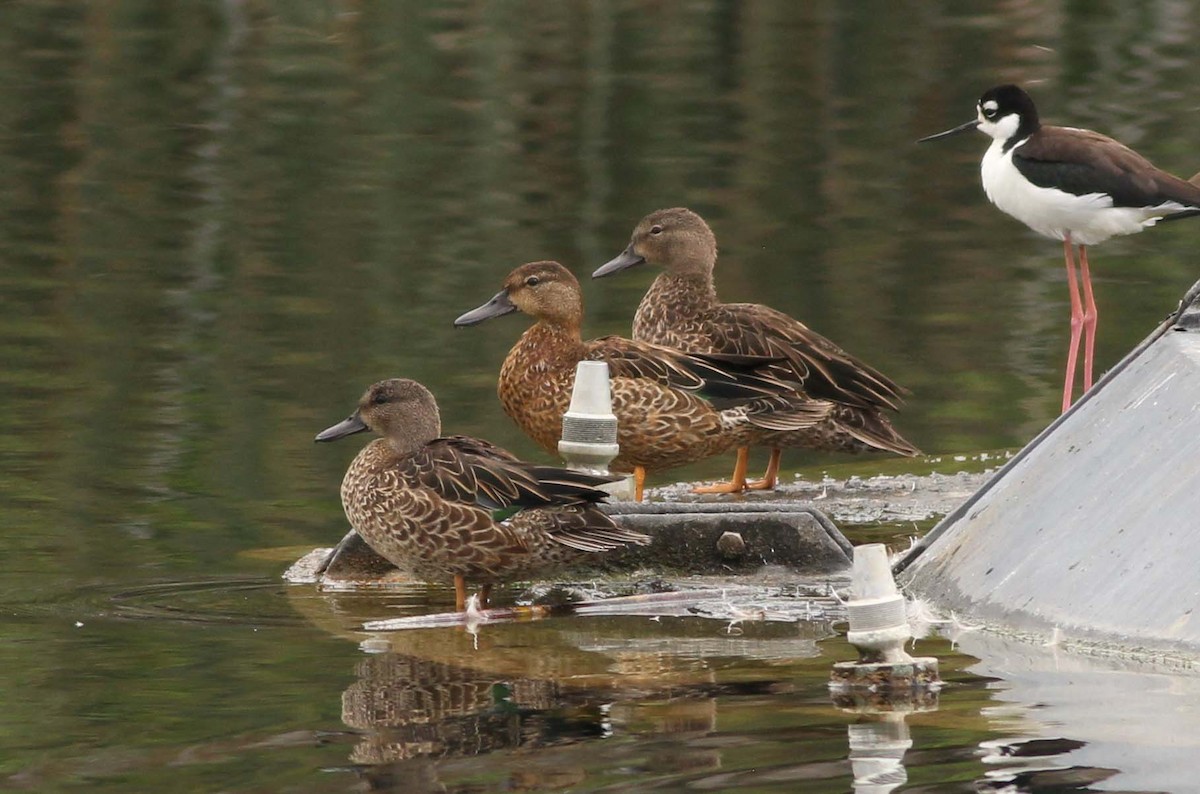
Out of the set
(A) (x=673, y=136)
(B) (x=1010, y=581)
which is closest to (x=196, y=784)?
(B) (x=1010, y=581)

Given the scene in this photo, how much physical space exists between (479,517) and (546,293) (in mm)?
2436

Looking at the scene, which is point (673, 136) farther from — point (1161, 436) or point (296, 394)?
point (1161, 436)

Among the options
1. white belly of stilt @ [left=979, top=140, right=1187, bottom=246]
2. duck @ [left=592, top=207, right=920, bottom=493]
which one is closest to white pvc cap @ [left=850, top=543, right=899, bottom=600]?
duck @ [left=592, top=207, right=920, bottom=493]

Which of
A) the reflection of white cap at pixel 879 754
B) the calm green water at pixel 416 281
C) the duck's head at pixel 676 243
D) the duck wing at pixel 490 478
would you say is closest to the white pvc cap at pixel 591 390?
the duck wing at pixel 490 478

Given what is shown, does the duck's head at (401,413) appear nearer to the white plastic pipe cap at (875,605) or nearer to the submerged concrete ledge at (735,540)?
the submerged concrete ledge at (735,540)

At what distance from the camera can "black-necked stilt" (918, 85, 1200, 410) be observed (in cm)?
1062

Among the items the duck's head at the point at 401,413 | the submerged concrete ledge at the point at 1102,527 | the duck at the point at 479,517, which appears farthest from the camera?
the duck's head at the point at 401,413

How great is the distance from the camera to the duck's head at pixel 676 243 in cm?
1171

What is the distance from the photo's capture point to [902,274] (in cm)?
1744

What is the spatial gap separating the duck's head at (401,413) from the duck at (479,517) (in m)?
0.23

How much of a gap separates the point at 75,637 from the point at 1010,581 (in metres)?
3.09

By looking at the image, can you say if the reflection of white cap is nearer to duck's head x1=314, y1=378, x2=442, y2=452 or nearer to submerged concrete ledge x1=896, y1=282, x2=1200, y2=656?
submerged concrete ledge x1=896, y1=282, x2=1200, y2=656

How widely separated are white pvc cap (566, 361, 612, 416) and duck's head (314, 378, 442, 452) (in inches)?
23.6

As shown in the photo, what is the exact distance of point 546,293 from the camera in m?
→ 10.6
